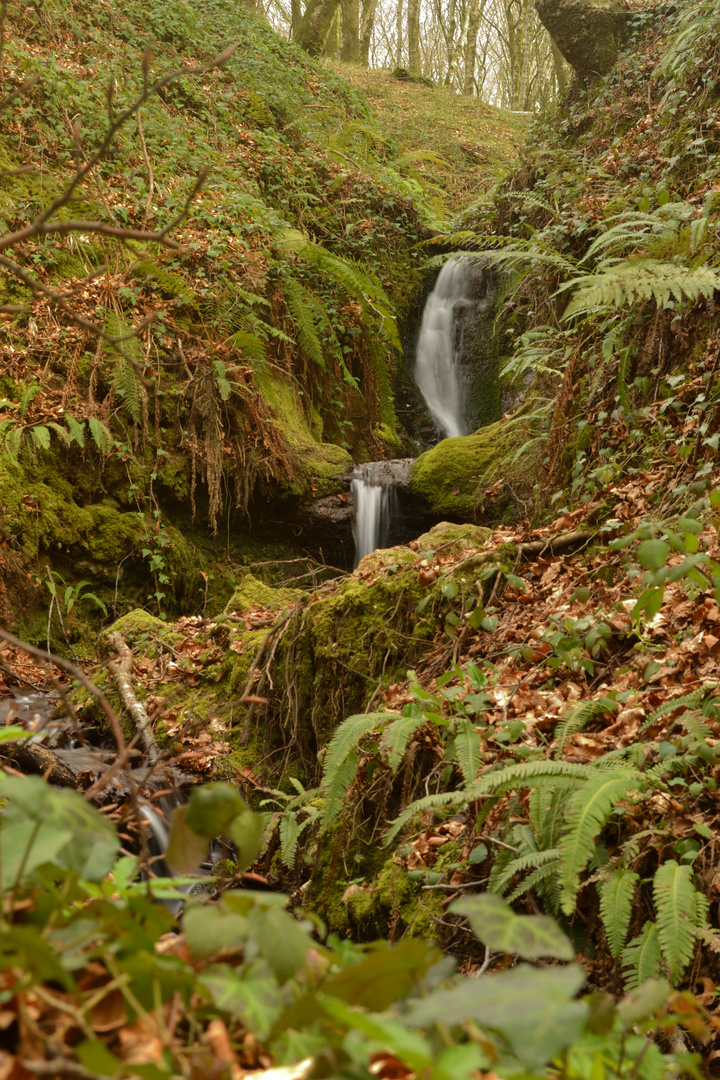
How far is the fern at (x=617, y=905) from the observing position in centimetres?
193

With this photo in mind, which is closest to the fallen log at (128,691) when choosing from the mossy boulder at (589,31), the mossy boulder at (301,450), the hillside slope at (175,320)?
the hillside slope at (175,320)

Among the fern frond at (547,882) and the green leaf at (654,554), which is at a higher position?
the green leaf at (654,554)

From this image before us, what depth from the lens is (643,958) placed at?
191 centimetres

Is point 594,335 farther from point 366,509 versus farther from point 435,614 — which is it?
point 366,509

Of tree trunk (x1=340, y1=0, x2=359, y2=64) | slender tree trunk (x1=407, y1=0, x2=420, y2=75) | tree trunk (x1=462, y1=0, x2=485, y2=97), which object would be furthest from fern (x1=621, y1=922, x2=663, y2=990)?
tree trunk (x1=462, y1=0, x2=485, y2=97)

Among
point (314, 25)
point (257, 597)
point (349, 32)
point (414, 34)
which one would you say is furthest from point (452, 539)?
point (414, 34)

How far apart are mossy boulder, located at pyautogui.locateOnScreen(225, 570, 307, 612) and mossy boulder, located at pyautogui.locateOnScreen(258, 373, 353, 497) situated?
65.1 inches

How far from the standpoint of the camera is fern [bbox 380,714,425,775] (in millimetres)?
2682

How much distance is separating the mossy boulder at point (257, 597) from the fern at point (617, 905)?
13.8ft

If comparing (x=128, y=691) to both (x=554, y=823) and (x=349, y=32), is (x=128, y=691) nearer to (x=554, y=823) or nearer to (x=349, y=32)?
(x=554, y=823)

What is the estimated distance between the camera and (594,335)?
5.24 metres

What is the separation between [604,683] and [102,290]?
6.36 metres

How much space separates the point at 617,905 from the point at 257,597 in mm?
4788

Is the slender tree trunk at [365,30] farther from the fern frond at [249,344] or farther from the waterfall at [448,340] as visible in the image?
the fern frond at [249,344]
